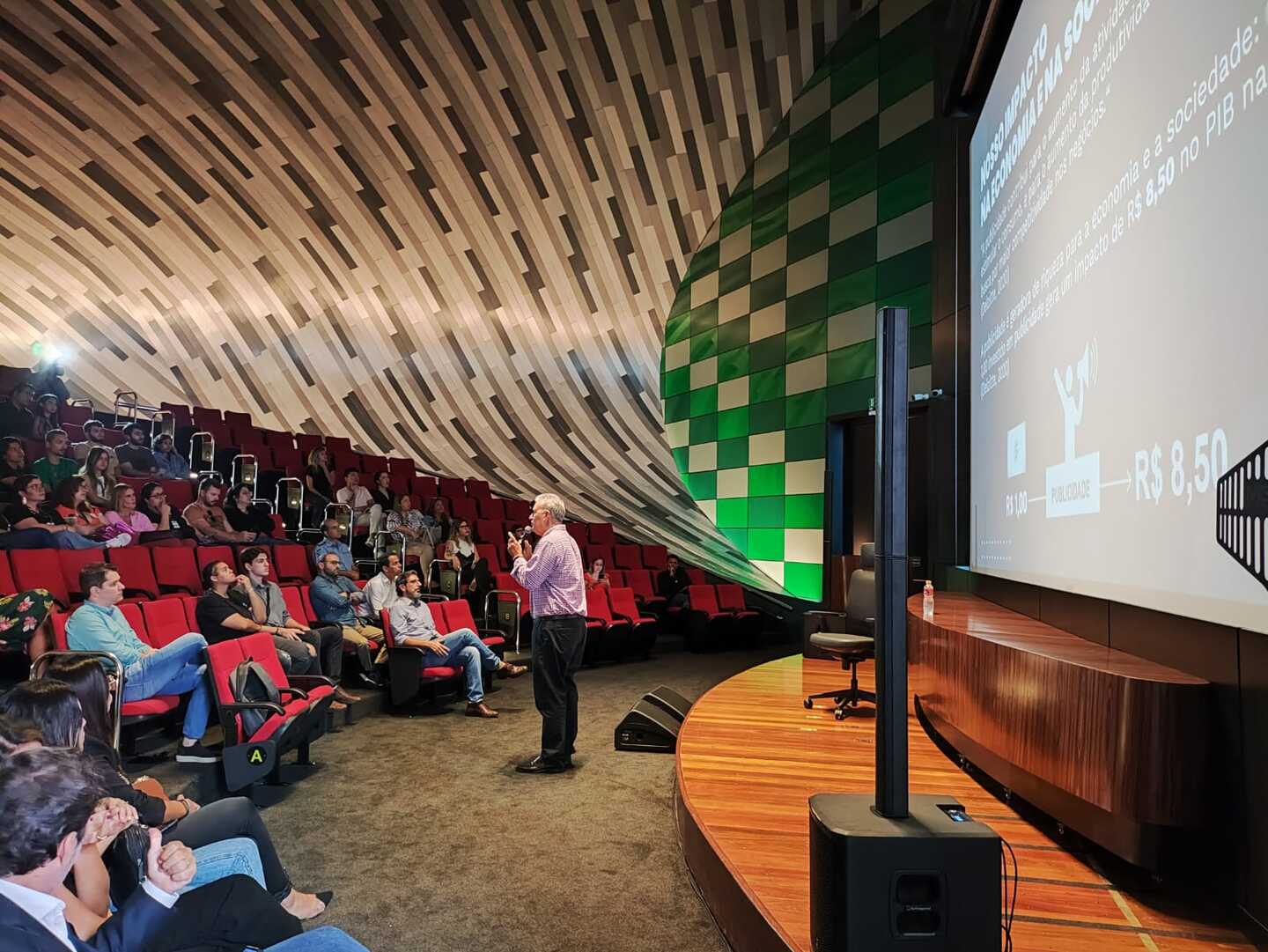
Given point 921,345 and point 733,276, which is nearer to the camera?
point 921,345

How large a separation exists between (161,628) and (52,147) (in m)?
6.51

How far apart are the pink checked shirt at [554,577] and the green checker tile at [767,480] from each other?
484 centimetres

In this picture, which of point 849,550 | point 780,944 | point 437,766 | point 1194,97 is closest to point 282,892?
point 780,944

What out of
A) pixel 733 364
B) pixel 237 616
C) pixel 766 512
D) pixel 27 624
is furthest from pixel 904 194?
pixel 27 624

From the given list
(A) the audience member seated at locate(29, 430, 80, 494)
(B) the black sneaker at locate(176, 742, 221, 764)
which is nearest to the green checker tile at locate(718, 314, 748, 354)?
(A) the audience member seated at locate(29, 430, 80, 494)

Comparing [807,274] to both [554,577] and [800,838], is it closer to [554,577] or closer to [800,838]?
[554,577]

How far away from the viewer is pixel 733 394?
29.5 ft

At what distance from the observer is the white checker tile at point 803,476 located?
7816 mm

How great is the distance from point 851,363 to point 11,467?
631 cm

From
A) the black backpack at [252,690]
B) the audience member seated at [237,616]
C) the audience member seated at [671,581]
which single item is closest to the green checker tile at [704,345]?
the audience member seated at [671,581]

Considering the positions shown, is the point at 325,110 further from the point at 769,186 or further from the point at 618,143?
the point at 769,186

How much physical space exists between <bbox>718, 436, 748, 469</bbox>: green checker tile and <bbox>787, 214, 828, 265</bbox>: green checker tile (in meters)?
1.87

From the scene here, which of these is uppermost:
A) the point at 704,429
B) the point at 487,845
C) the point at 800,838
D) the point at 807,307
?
the point at 807,307

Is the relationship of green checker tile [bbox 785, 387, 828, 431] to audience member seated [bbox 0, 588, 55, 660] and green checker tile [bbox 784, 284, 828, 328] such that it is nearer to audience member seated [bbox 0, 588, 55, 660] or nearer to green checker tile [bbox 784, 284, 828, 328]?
green checker tile [bbox 784, 284, 828, 328]
